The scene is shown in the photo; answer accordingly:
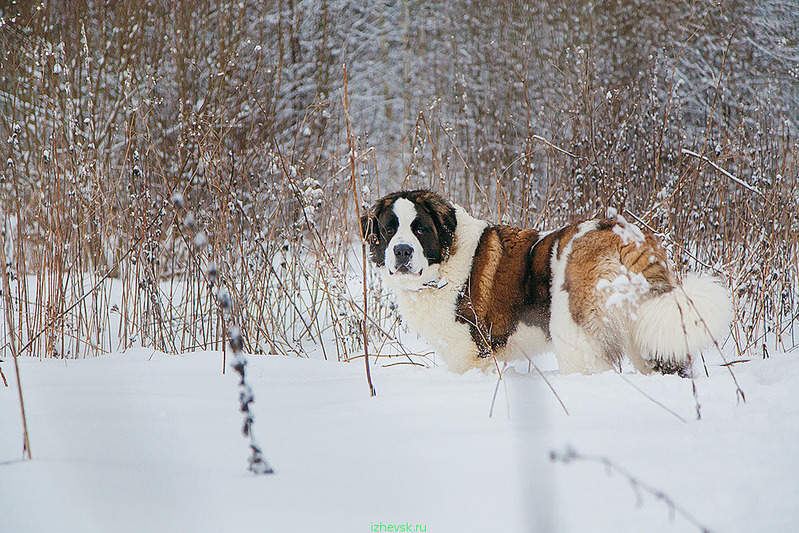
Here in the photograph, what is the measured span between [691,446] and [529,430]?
38cm

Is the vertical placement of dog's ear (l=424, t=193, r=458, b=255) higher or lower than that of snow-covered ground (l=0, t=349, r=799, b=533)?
higher

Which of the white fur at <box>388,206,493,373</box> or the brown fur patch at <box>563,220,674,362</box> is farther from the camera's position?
the white fur at <box>388,206,493,373</box>

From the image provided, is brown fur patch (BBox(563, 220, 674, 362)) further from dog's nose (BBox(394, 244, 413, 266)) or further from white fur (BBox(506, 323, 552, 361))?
dog's nose (BBox(394, 244, 413, 266))

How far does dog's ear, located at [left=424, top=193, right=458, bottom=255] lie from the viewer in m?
3.19

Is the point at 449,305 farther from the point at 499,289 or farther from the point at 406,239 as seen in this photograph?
the point at 406,239

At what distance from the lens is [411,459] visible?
146cm

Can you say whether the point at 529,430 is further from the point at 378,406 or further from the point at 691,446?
the point at 378,406

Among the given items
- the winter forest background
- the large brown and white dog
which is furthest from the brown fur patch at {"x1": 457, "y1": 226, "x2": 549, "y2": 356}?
the winter forest background

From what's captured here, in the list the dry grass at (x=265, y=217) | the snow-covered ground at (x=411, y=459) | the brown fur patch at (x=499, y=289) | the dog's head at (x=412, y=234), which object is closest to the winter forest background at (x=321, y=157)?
the dry grass at (x=265, y=217)

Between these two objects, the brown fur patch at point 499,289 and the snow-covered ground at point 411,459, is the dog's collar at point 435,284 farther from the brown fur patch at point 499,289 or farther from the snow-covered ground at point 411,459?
the snow-covered ground at point 411,459

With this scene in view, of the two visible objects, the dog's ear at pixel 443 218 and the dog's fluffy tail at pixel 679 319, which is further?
the dog's ear at pixel 443 218

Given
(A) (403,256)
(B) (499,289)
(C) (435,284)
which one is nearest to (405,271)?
(A) (403,256)

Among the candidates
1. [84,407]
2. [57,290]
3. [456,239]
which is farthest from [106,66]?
[84,407]

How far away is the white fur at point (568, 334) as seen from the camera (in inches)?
106
